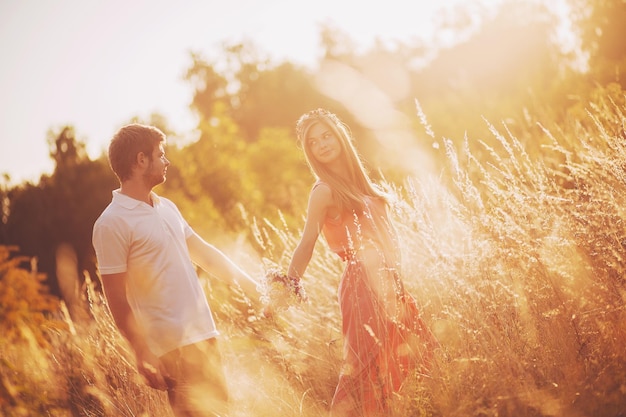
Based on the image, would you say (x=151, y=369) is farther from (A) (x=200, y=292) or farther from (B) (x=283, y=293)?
(B) (x=283, y=293)

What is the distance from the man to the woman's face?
2.81 ft

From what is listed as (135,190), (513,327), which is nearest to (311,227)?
(135,190)

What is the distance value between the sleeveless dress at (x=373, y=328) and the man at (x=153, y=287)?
693 millimetres

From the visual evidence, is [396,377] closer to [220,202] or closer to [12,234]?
[220,202]

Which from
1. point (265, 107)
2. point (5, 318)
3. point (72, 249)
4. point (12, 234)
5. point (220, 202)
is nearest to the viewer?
point (5, 318)

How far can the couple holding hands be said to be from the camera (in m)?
2.63

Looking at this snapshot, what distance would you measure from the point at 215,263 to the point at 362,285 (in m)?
0.95

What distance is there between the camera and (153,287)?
8.91ft

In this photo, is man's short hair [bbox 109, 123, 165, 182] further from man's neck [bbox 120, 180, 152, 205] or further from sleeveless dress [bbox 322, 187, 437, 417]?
sleeveless dress [bbox 322, 187, 437, 417]

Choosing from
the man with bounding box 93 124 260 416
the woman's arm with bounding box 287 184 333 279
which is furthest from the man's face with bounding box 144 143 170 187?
the woman's arm with bounding box 287 184 333 279

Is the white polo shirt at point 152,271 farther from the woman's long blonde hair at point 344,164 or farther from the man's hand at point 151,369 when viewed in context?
the woman's long blonde hair at point 344,164

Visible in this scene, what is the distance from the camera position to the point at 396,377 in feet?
9.14

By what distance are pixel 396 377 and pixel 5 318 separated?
9.36 meters

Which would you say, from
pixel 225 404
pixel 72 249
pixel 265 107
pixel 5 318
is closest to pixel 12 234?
pixel 72 249
